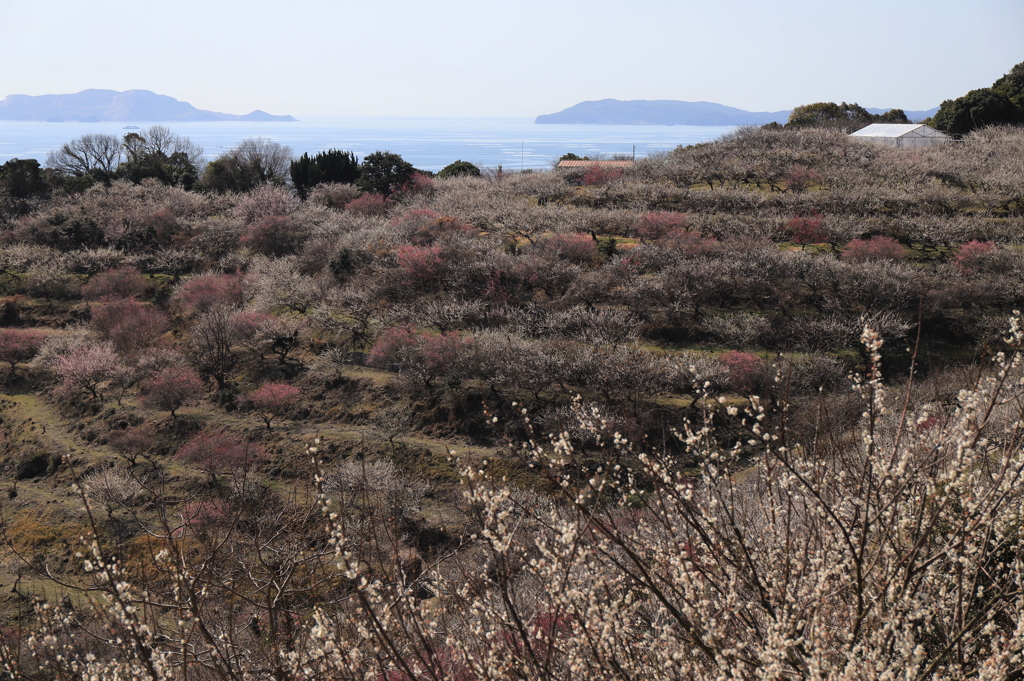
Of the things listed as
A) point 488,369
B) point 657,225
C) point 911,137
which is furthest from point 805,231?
point 911,137

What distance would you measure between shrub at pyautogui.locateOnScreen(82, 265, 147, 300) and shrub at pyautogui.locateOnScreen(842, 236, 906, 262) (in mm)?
28504

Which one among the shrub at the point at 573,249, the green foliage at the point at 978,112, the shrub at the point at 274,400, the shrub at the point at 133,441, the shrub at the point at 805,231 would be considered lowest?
the shrub at the point at 133,441

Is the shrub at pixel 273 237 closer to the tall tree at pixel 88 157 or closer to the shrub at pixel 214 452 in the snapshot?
the shrub at pixel 214 452

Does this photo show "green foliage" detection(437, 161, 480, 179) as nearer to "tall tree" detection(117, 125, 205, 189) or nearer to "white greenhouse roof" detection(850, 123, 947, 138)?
"tall tree" detection(117, 125, 205, 189)

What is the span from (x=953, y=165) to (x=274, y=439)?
34.4m

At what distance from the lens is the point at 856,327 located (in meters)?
16.2

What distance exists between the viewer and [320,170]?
39219 millimetres

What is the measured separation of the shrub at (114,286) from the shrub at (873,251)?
28.5m

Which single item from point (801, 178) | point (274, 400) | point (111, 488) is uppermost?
point (801, 178)

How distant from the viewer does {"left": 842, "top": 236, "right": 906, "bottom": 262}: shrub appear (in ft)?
65.6

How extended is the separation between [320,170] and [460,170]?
1023 centimetres

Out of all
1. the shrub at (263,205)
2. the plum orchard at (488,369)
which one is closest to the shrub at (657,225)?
the plum orchard at (488,369)

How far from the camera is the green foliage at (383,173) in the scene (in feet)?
118

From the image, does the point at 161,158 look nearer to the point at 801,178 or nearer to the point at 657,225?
the point at 657,225
